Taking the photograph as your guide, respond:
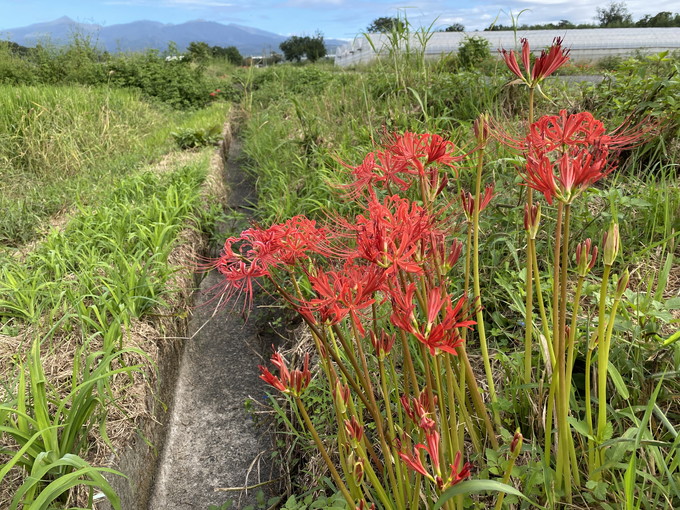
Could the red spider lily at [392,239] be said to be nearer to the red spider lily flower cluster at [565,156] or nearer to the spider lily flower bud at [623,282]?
the red spider lily flower cluster at [565,156]

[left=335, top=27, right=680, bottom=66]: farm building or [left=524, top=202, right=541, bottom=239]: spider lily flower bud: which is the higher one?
[left=335, top=27, right=680, bottom=66]: farm building

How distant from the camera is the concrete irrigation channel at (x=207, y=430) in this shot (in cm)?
220

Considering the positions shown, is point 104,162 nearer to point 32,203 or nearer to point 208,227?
point 32,203

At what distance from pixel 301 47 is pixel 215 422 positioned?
28.9 meters

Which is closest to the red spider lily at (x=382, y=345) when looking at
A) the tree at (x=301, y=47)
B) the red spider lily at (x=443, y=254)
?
the red spider lily at (x=443, y=254)

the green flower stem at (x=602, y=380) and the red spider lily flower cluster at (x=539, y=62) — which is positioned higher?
the red spider lily flower cluster at (x=539, y=62)

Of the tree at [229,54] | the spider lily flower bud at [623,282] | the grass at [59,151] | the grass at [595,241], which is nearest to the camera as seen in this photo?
the spider lily flower bud at [623,282]

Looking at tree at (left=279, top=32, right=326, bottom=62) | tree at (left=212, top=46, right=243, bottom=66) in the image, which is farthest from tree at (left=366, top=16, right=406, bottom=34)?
tree at (left=279, top=32, right=326, bottom=62)

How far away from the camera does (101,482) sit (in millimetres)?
1459

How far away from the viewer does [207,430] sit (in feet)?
8.55

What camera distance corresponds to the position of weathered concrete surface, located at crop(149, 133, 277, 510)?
7.48ft

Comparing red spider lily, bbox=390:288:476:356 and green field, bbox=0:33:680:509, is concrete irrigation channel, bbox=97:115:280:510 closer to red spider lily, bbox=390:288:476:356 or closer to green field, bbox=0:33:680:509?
green field, bbox=0:33:680:509

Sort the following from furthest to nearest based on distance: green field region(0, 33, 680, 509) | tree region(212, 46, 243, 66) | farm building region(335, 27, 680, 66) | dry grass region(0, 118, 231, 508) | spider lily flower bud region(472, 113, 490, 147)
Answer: tree region(212, 46, 243, 66) → farm building region(335, 27, 680, 66) → dry grass region(0, 118, 231, 508) → spider lily flower bud region(472, 113, 490, 147) → green field region(0, 33, 680, 509)

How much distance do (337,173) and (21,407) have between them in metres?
2.51
